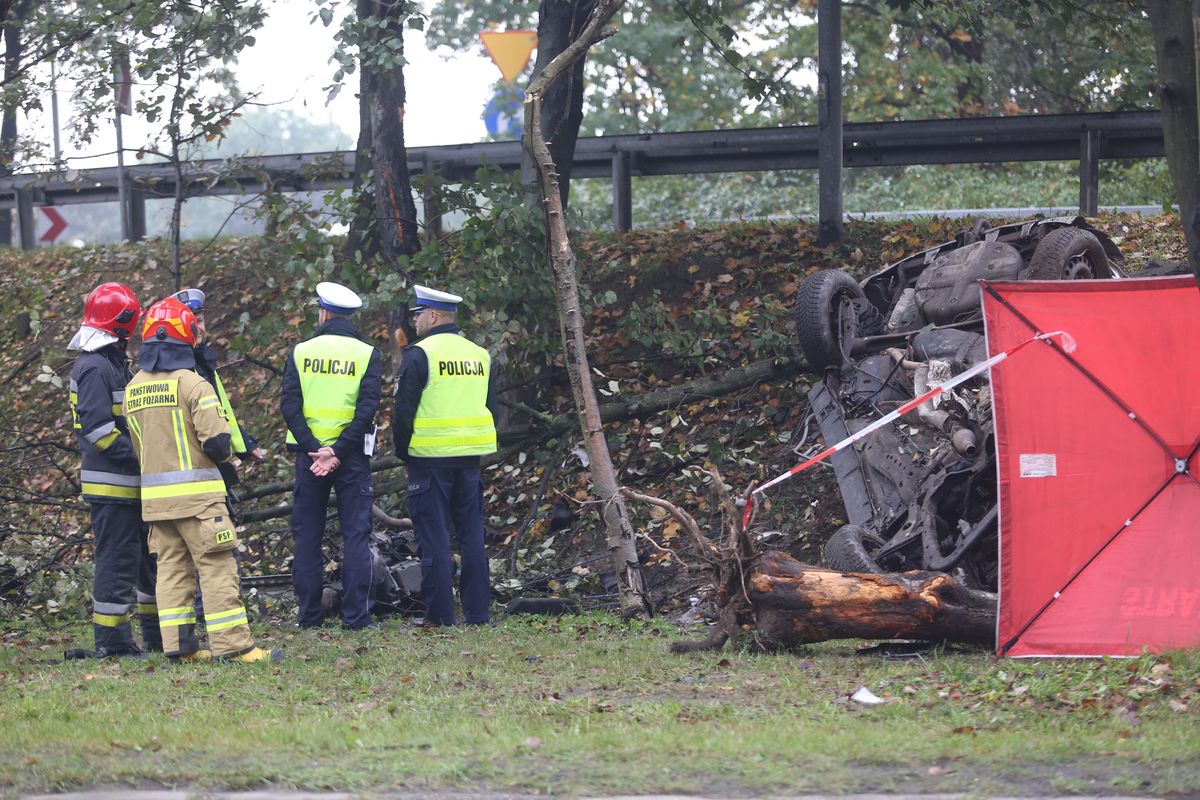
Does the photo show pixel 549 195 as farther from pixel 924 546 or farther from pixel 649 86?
pixel 649 86

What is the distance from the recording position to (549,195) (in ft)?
30.6

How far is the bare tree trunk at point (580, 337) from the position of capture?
9078mm

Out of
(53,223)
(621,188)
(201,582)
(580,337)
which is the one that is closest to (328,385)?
(201,582)

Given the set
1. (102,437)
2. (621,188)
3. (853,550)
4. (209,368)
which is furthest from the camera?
(621,188)

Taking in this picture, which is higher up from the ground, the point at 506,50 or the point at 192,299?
the point at 506,50

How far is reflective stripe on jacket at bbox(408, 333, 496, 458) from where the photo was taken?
895cm

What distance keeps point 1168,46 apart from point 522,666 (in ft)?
14.2

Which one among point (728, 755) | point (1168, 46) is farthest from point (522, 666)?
point (1168, 46)

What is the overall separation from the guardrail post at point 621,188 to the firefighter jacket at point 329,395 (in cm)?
619

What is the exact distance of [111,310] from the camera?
26.3 feet

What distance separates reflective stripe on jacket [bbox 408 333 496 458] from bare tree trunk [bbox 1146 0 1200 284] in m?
4.69

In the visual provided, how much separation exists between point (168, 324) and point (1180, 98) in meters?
5.34

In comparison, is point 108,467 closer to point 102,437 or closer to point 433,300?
point 102,437

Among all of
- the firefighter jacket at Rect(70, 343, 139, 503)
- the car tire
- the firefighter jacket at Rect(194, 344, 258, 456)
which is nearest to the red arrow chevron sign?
the firefighter jacket at Rect(194, 344, 258, 456)
